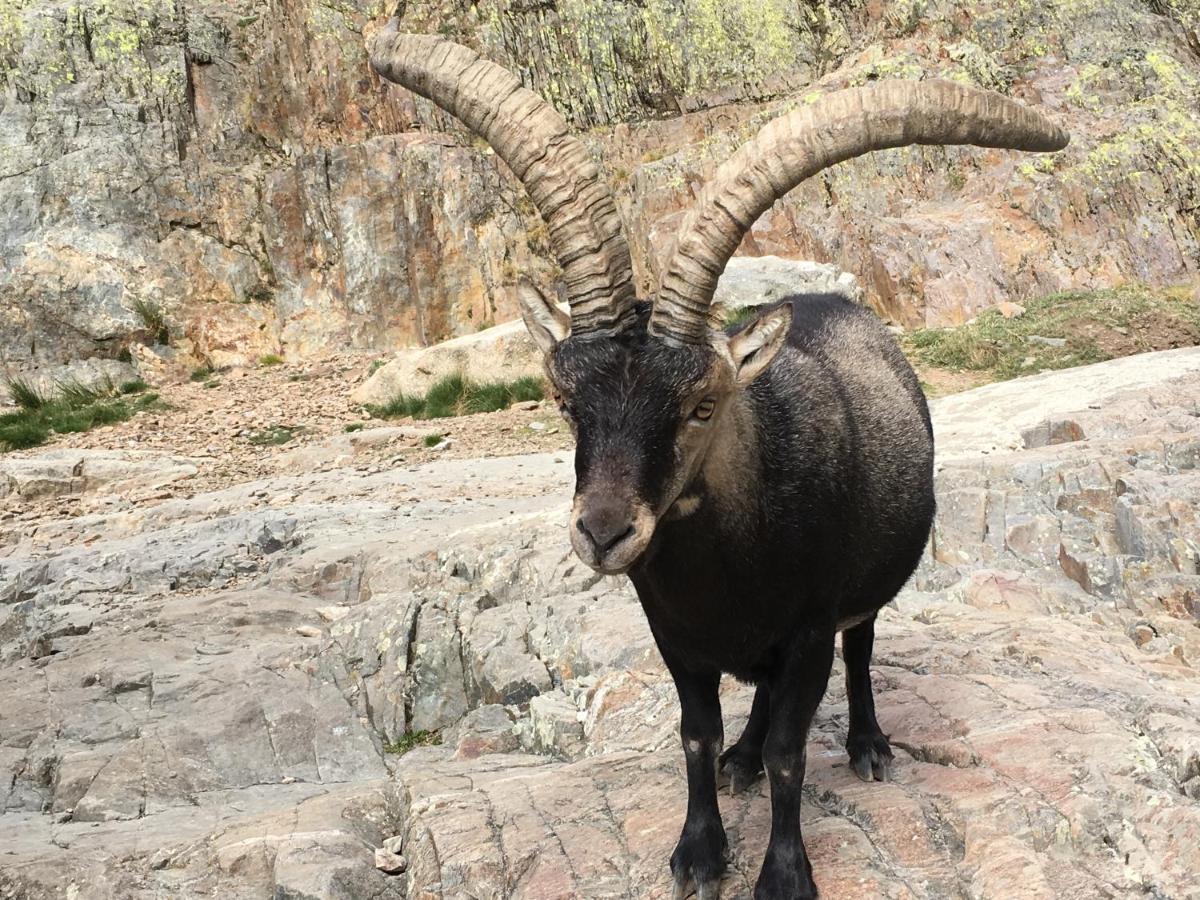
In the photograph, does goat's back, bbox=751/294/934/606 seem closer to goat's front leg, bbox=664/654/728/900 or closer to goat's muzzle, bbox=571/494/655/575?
goat's front leg, bbox=664/654/728/900

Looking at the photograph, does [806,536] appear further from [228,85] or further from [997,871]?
[228,85]

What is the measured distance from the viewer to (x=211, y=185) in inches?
984

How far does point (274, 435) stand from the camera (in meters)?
18.3

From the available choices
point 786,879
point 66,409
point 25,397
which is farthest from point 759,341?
point 25,397

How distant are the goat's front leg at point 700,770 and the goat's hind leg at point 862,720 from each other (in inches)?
35.8

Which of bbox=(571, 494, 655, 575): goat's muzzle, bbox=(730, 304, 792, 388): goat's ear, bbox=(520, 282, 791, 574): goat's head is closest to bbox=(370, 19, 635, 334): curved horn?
bbox=(520, 282, 791, 574): goat's head

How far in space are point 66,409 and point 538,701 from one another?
16459 mm

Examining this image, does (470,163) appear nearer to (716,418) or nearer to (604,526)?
(716,418)

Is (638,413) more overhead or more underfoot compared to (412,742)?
more overhead

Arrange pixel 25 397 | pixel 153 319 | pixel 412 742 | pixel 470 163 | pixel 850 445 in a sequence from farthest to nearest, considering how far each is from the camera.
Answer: pixel 470 163 < pixel 153 319 < pixel 25 397 < pixel 412 742 < pixel 850 445

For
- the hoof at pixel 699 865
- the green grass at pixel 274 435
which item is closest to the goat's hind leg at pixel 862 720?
the hoof at pixel 699 865

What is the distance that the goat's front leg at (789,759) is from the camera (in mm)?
4359

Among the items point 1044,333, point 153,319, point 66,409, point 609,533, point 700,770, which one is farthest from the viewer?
point 153,319

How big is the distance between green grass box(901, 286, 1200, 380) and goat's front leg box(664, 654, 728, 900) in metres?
14.1
